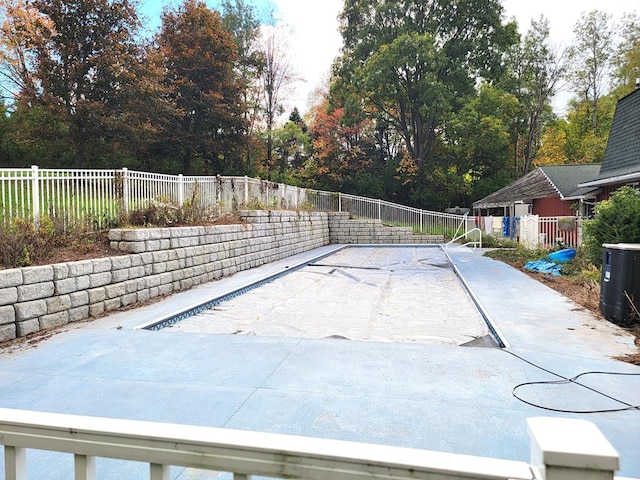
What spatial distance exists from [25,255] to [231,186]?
650cm

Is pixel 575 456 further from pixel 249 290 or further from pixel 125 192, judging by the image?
pixel 249 290

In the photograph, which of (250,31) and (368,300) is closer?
(368,300)

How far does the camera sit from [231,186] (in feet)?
37.4

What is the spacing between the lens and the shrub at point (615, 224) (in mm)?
7184

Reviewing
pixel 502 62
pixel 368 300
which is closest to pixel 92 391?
pixel 368 300

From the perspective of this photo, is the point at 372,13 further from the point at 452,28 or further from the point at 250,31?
the point at 250,31

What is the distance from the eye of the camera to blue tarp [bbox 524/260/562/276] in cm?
964

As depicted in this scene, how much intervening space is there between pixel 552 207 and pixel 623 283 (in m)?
16.6

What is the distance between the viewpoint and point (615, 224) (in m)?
7.41

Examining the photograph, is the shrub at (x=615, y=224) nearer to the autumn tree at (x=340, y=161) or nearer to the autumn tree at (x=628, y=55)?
the autumn tree at (x=340, y=161)

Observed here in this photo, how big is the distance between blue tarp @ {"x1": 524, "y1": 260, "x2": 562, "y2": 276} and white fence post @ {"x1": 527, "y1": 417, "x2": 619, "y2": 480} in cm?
990

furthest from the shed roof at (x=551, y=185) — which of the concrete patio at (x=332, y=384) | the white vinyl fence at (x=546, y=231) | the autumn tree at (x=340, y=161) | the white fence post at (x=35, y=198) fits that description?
the white fence post at (x=35, y=198)

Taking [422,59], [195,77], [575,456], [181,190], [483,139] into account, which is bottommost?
[575,456]

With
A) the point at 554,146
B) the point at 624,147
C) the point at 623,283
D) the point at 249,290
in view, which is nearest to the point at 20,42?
the point at 249,290
